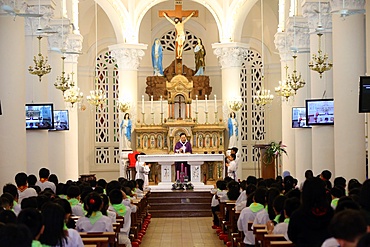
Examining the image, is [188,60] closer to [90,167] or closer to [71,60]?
[90,167]

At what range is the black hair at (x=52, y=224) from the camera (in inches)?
301

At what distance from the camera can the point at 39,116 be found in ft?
68.7

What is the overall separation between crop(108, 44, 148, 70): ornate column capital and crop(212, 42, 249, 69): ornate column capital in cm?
320

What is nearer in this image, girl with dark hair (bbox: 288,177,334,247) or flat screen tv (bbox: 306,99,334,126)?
girl with dark hair (bbox: 288,177,334,247)

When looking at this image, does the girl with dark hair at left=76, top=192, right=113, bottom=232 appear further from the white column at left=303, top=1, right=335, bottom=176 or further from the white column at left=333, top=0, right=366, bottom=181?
the white column at left=303, top=1, right=335, bottom=176

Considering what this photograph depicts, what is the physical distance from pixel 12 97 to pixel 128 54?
16536 mm

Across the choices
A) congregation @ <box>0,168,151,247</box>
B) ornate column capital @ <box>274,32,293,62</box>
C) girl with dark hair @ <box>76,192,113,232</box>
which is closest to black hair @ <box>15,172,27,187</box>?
congregation @ <box>0,168,151,247</box>

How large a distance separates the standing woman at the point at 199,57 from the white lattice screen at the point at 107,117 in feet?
13.0

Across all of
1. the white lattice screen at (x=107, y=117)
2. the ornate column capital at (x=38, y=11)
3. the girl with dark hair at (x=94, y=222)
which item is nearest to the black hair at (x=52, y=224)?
the girl with dark hair at (x=94, y=222)

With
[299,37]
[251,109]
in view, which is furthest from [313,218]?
[251,109]

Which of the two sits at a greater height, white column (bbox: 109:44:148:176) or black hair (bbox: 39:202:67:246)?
white column (bbox: 109:44:148:176)

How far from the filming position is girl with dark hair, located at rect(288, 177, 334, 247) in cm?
797

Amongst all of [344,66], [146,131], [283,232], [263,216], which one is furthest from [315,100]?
[146,131]

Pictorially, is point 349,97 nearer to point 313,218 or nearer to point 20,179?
point 20,179
